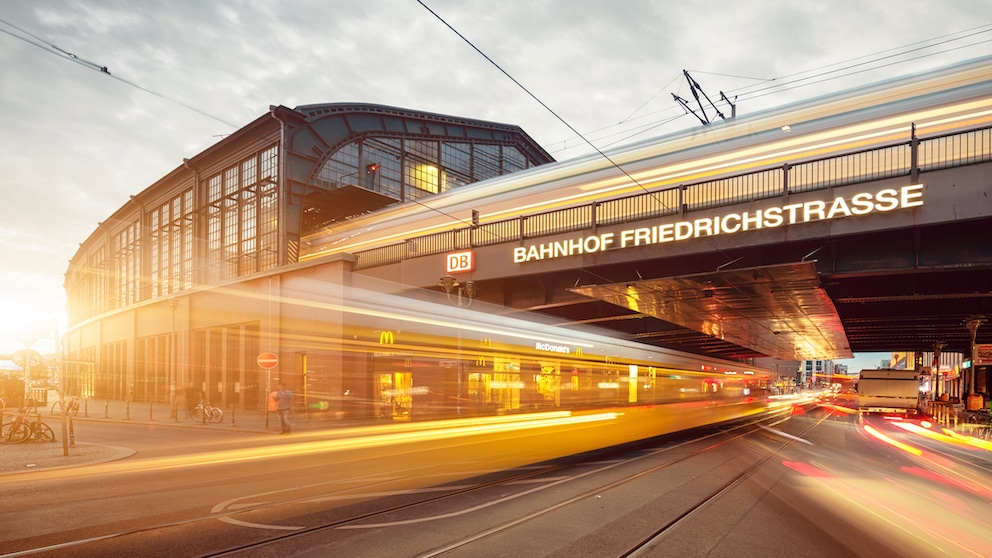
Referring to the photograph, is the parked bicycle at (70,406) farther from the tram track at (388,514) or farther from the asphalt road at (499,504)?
the tram track at (388,514)

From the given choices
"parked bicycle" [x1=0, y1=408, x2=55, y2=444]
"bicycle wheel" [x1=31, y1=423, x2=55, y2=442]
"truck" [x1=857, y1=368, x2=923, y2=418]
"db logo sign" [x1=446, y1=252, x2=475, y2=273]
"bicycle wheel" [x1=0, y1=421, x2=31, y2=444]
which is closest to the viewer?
"bicycle wheel" [x1=0, y1=421, x2=31, y2=444]

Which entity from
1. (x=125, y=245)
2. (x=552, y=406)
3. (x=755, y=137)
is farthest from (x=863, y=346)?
(x=125, y=245)

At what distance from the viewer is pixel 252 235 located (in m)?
42.4

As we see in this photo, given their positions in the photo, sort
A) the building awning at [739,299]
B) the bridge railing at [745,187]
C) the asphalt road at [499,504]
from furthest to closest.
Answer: the building awning at [739,299]
the bridge railing at [745,187]
the asphalt road at [499,504]

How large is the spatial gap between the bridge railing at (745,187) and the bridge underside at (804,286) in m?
1.88

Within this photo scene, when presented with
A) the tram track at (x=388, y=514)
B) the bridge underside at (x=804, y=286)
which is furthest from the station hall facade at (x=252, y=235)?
the tram track at (x=388, y=514)

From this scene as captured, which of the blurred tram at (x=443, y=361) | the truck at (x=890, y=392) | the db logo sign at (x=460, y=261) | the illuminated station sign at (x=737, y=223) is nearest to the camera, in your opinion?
the illuminated station sign at (x=737, y=223)

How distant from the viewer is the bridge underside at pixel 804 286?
1755 centimetres

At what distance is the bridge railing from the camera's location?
643 inches

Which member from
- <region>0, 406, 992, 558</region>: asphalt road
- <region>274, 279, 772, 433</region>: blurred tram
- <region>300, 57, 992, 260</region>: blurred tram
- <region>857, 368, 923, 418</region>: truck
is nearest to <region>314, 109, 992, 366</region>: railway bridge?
<region>300, 57, 992, 260</region>: blurred tram

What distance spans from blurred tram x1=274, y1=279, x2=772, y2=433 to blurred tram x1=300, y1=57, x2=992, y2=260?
16.2 feet

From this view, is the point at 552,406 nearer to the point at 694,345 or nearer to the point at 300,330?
the point at 300,330

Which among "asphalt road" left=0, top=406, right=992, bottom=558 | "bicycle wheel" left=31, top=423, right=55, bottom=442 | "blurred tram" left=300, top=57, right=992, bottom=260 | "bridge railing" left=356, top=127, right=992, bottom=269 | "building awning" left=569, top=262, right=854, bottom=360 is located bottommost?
"bicycle wheel" left=31, top=423, right=55, bottom=442

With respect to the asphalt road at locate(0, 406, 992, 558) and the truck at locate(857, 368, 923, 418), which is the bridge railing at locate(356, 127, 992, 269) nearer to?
the asphalt road at locate(0, 406, 992, 558)
